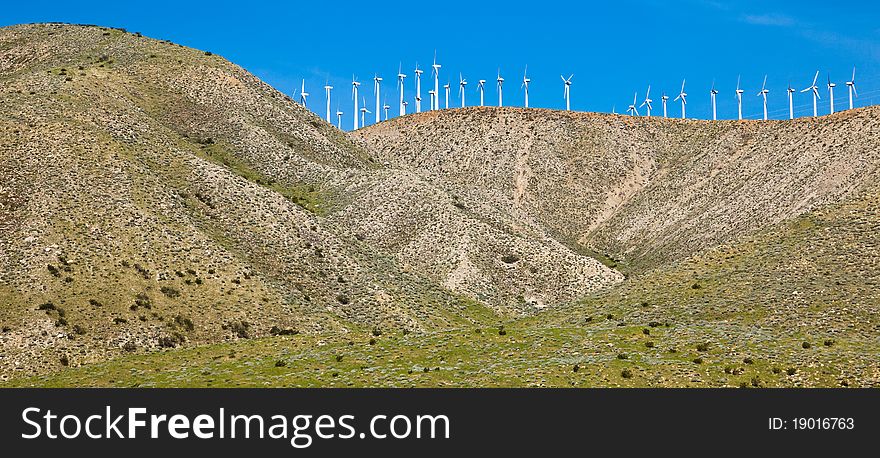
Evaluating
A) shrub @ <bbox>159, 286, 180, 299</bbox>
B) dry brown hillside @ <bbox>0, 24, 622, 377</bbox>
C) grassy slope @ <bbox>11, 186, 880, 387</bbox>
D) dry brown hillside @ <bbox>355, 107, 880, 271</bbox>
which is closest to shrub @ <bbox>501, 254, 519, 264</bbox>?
dry brown hillside @ <bbox>0, 24, 622, 377</bbox>

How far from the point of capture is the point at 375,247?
11619 centimetres

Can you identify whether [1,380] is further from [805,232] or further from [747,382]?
[805,232]

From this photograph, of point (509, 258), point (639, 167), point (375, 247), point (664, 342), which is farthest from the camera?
point (639, 167)

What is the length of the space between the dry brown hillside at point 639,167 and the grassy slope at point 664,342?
2188cm

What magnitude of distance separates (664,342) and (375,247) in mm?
49203

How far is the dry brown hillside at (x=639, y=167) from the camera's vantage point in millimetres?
129125

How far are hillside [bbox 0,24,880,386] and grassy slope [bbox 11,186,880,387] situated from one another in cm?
32

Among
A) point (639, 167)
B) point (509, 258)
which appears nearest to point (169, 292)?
point (509, 258)

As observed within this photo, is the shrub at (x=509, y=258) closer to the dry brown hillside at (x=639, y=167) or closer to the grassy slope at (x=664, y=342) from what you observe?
the grassy slope at (x=664, y=342)

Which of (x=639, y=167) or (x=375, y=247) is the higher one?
(x=639, y=167)

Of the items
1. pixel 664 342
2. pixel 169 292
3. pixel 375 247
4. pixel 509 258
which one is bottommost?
pixel 664 342

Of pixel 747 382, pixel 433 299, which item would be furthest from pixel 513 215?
pixel 747 382

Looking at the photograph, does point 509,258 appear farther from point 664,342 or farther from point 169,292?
point 169,292

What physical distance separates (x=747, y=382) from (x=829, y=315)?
21588 millimetres
